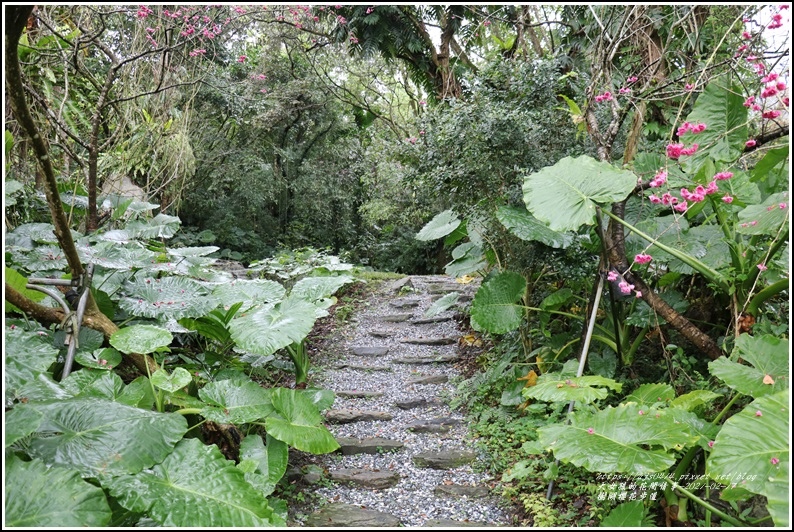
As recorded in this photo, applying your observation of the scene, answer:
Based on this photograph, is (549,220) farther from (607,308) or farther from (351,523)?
(351,523)

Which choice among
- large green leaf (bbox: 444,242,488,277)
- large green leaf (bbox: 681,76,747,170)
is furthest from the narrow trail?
large green leaf (bbox: 681,76,747,170)

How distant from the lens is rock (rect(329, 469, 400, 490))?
2.43m

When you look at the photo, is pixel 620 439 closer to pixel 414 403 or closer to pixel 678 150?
pixel 678 150

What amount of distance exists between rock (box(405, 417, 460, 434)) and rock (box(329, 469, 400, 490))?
0.46 metres

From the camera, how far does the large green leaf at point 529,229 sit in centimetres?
259

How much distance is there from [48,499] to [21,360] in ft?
1.10

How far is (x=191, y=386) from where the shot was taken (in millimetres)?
2275

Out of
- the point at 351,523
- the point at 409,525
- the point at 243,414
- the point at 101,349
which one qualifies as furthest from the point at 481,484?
the point at 101,349

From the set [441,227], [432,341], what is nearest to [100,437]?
[441,227]

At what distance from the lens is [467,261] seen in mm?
3959

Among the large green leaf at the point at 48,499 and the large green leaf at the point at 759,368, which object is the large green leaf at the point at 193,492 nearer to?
the large green leaf at the point at 48,499

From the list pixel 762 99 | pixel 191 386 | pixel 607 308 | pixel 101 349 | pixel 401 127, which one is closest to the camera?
pixel 762 99

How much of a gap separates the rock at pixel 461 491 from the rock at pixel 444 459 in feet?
0.61

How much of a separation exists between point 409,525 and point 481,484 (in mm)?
433
